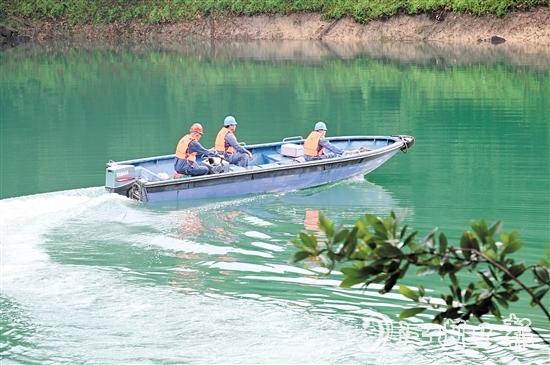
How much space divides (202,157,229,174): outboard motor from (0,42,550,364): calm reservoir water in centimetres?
69

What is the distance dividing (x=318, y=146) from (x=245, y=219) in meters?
3.13

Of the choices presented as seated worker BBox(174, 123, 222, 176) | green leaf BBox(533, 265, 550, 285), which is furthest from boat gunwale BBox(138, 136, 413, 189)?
green leaf BBox(533, 265, 550, 285)

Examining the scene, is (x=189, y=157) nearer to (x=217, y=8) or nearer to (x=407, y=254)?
(x=407, y=254)

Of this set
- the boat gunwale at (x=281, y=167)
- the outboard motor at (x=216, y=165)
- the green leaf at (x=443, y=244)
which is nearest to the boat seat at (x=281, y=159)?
the boat gunwale at (x=281, y=167)

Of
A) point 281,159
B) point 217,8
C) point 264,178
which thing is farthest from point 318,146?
point 217,8

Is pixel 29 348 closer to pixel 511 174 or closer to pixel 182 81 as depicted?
pixel 511 174

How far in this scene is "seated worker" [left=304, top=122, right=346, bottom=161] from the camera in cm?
1808

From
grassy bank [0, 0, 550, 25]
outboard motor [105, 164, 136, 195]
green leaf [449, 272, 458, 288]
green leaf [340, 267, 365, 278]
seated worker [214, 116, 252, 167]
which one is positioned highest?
grassy bank [0, 0, 550, 25]

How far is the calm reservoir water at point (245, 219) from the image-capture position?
9805mm

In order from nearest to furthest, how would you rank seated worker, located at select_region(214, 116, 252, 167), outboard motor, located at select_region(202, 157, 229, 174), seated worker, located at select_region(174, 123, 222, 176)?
seated worker, located at select_region(174, 123, 222, 176) < outboard motor, located at select_region(202, 157, 229, 174) < seated worker, located at select_region(214, 116, 252, 167)

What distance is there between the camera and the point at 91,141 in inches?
1001

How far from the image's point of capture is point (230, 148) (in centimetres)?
1812

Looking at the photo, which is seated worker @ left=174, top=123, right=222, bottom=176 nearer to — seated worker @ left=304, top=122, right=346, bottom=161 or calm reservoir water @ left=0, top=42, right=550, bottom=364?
calm reservoir water @ left=0, top=42, right=550, bottom=364

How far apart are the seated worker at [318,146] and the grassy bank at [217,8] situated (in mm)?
31855
